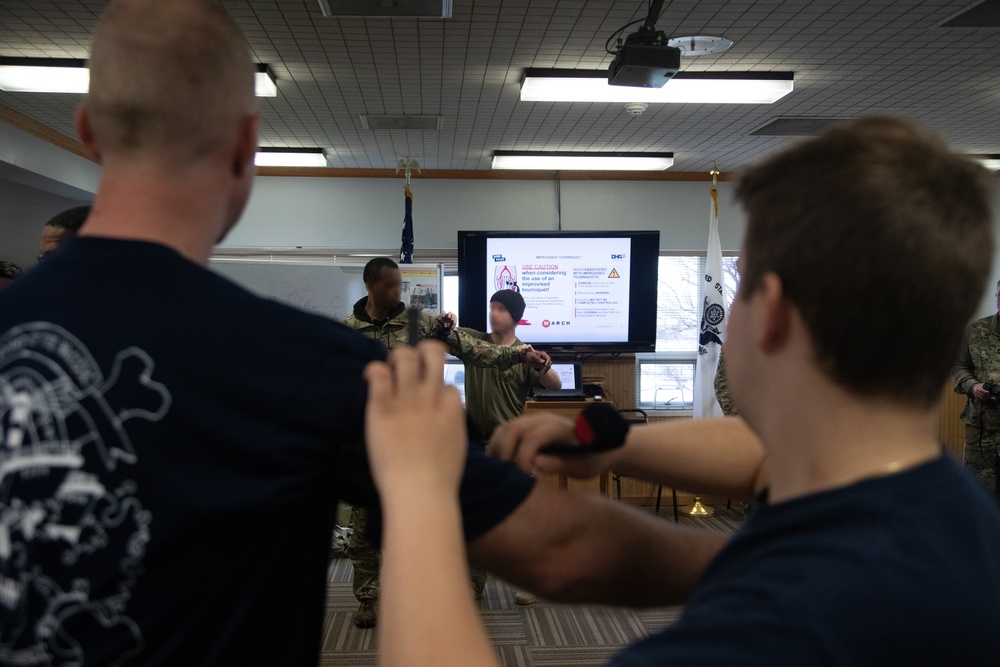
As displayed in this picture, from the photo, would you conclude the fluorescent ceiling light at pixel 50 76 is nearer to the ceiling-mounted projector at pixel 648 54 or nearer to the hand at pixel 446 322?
the hand at pixel 446 322

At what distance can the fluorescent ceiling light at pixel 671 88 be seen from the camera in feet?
15.4

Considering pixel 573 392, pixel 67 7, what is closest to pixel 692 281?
pixel 573 392

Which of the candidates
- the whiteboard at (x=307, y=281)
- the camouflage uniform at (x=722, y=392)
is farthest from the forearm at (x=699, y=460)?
the whiteboard at (x=307, y=281)

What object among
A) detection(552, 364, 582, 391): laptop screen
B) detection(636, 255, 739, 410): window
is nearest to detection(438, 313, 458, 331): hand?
detection(552, 364, 582, 391): laptop screen

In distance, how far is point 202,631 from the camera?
64 centimetres

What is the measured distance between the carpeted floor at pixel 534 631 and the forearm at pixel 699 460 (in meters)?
2.21

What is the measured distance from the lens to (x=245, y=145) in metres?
0.79

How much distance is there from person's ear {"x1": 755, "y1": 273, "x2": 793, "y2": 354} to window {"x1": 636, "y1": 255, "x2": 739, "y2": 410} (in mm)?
6952

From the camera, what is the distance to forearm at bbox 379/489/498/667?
0.54 m

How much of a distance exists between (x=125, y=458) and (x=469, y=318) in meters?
6.14

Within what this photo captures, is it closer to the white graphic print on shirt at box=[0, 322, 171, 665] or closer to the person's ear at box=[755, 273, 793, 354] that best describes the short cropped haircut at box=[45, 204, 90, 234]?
the white graphic print on shirt at box=[0, 322, 171, 665]

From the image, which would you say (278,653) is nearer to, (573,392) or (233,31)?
(233,31)

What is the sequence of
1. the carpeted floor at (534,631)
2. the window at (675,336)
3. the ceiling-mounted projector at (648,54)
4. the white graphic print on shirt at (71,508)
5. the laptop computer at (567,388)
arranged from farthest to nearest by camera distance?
the window at (675,336) → the laptop computer at (567,388) → the ceiling-mounted projector at (648,54) → the carpeted floor at (534,631) → the white graphic print on shirt at (71,508)

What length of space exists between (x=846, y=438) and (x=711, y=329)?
5.90 meters
